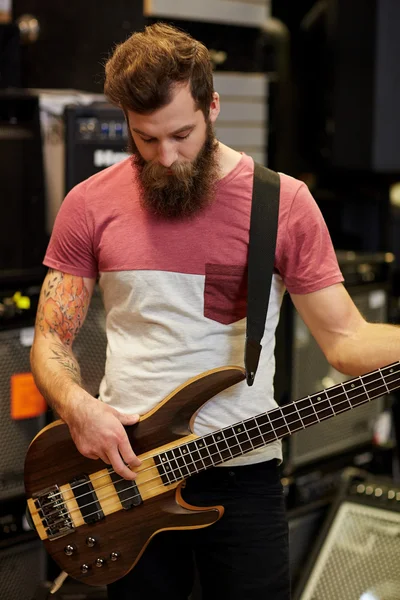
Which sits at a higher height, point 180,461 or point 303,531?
point 180,461

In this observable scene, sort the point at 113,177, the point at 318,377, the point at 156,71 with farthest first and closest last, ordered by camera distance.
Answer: the point at 318,377 → the point at 113,177 → the point at 156,71

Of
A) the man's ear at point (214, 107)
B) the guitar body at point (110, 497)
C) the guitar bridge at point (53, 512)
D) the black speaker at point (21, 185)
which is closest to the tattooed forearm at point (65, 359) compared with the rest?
the guitar body at point (110, 497)

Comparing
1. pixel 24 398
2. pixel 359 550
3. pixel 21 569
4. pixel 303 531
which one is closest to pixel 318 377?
pixel 303 531

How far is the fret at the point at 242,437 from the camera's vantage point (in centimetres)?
181

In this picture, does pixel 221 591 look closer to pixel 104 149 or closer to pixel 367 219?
pixel 104 149

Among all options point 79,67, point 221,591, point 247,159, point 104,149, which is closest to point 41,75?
point 79,67

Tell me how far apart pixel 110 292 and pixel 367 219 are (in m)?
2.14

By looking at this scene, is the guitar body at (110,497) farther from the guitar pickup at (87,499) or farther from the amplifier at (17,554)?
the amplifier at (17,554)

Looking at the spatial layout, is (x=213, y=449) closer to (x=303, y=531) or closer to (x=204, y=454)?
(x=204, y=454)

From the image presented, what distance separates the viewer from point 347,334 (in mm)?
1829

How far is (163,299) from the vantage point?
1.82 metres

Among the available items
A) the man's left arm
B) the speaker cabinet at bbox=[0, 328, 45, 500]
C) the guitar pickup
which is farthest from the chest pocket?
the speaker cabinet at bbox=[0, 328, 45, 500]

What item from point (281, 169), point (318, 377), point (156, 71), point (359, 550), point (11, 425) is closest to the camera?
point (156, 71)

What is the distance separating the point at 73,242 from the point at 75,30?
116 centimetres
